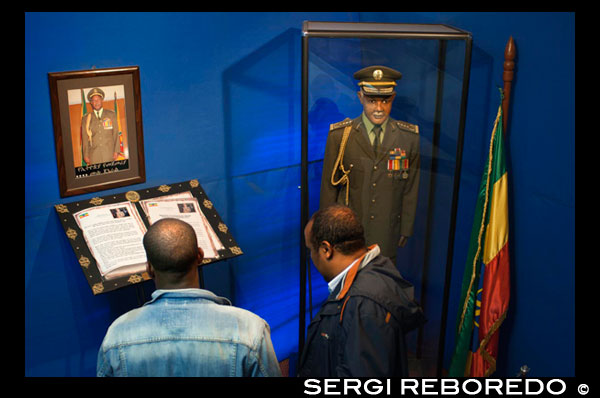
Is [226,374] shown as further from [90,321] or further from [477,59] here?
[477,59]

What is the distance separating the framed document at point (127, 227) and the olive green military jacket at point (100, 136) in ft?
0.77

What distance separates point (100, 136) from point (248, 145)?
3.17 feet

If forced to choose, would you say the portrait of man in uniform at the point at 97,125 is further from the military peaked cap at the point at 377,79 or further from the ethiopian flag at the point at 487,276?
the ethiopian flag at the point at 487,276

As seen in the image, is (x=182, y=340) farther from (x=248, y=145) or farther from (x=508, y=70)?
(x=508, y=70)

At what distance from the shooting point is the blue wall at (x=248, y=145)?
310 cm

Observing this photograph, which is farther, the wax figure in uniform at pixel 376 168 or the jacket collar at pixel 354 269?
the wax figure in uniform at pixel 376 168

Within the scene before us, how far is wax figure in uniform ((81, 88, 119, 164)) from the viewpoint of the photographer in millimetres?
3213

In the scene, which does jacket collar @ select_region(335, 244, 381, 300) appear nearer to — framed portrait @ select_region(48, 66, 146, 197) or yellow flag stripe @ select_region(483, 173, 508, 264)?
yellow flag stripe @ select_region(483, 173, 508, 264)

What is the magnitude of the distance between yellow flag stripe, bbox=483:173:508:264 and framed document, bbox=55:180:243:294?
1401 millimetres

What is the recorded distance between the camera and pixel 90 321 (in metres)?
3.50

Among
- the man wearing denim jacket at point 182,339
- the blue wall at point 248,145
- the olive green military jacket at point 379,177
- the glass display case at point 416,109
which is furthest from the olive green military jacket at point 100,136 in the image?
the man wearing denim jacket at point 182,339

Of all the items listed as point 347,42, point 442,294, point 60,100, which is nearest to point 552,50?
point 347,42

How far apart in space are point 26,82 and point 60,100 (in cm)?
18
